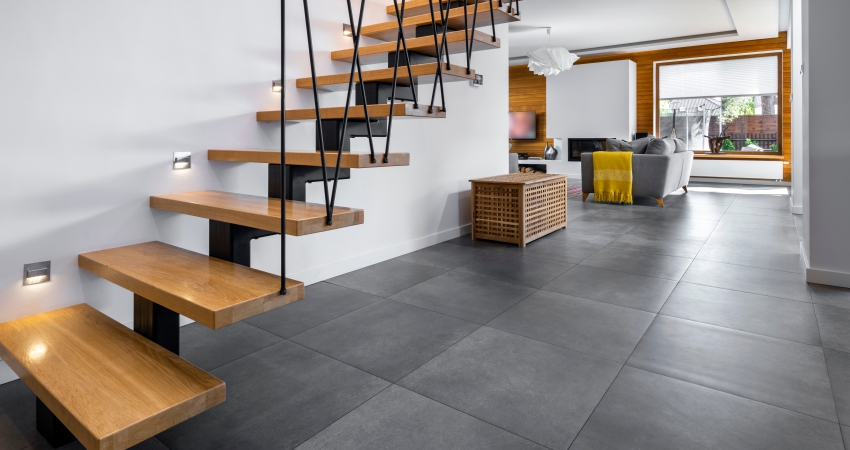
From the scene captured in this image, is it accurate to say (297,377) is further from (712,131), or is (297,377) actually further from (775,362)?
(712,131)

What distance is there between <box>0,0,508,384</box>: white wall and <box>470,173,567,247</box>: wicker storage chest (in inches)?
52.8

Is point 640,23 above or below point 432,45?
above

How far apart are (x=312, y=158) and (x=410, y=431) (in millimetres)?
1012

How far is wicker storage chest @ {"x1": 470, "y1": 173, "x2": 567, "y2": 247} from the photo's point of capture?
13.0 feet

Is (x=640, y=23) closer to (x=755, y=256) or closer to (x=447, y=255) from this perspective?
(x=755, y=256)

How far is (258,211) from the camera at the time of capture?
1.65 metres

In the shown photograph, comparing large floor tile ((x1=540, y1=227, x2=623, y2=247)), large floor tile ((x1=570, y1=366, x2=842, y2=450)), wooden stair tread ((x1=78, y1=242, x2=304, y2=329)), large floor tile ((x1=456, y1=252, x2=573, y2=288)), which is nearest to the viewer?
wooden stair tread ((x1=78, y1=242, x2=304, y2=329))

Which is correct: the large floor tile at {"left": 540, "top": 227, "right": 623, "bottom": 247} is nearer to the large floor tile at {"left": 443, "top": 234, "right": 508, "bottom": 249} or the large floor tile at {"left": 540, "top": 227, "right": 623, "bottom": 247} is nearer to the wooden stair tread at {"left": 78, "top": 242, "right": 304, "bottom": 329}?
the large floor tile at {"left": 443, "top": 234, "right": 508, "bottom": 249}

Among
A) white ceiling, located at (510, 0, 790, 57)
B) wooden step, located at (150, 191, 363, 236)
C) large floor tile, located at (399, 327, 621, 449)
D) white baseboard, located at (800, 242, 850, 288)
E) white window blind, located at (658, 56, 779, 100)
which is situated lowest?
large floor tile, located at (399, 327, 621, 449)

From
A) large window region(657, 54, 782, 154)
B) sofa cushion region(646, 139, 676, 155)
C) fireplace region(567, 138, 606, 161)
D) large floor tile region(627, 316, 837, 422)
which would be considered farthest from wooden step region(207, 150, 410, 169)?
large window region(657, 54, 782, 154)

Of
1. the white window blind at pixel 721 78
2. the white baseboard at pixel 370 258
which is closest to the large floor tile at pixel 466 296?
the white baseboard at pixel 370 258

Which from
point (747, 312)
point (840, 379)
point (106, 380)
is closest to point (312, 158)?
point (106, 380)

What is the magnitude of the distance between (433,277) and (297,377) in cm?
142

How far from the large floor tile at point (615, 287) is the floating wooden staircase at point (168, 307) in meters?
1.34
